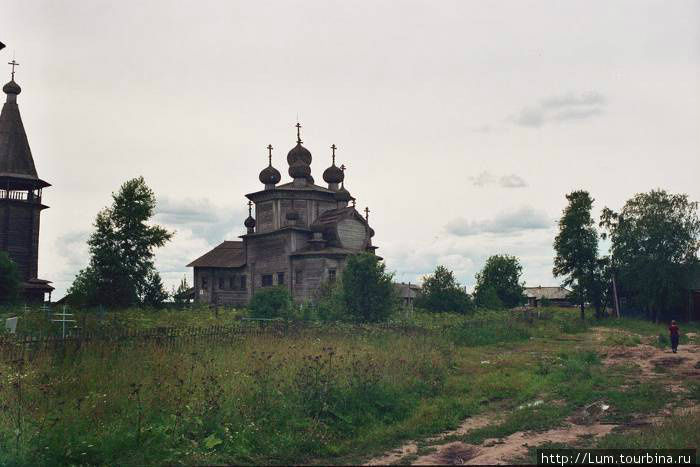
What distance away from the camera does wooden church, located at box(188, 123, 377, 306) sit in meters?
42.0

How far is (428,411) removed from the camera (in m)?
12.6

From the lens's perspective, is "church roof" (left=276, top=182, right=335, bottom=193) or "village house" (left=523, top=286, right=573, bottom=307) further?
"village house" (left=523, top=286, right=573, bottom=307)

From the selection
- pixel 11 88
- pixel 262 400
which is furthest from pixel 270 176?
pixel 262 400

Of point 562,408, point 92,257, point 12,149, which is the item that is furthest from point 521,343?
point 12,149

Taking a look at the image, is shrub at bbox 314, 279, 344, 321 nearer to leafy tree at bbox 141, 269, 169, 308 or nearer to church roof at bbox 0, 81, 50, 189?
leafy tree at bbox 141, 269, 169, 308

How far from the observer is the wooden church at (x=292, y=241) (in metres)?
42.0

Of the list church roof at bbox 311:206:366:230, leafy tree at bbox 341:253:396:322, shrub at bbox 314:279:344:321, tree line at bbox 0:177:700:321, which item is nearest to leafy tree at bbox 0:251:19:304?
tree line at bbox 0:177:700:321

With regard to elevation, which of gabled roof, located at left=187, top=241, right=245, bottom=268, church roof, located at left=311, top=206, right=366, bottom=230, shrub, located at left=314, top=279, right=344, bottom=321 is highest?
church roof, located at left=311, top=206, right=366, bottom=230

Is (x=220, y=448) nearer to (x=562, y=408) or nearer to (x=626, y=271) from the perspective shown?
(x=562, y=408)

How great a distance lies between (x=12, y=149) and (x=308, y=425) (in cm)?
3745

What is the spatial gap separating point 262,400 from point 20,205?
113 ft

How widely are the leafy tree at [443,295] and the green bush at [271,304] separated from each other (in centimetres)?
1475

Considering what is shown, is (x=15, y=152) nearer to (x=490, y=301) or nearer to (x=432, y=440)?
(x=490, y=301)

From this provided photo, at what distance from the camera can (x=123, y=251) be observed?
39.3m
